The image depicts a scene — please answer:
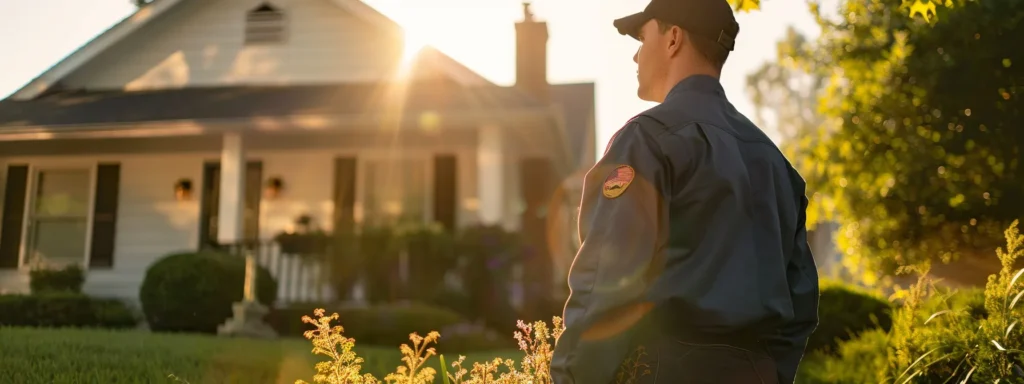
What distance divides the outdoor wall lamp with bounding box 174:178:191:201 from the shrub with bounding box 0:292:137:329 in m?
1.96

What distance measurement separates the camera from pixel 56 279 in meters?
14.5

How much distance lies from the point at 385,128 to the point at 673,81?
1191cm

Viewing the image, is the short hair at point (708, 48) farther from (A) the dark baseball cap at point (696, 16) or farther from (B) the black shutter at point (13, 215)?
(B) the black shutter at point (13, 215)

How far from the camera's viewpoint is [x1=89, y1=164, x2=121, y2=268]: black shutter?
15344 millimetres

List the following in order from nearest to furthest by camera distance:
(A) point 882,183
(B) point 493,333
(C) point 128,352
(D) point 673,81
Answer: (D) point 673,81
(C) point 128,352
(B) point 493,333
(A) point 882,183

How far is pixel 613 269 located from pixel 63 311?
1322 cm

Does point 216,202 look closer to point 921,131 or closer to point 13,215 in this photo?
point 13,215

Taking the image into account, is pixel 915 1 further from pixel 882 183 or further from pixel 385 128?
pixel 882 183

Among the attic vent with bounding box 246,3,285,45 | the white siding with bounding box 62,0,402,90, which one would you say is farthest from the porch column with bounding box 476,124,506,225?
the attic vent with bounding box 246,3,285,45

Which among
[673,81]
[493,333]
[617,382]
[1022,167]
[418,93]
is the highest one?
[418,93]

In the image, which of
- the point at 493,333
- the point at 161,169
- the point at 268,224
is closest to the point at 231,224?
the point at 268,224

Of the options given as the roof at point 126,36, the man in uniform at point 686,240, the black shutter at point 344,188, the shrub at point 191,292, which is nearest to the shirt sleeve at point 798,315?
the man in uniform at point 686,240

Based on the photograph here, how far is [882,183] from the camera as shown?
16328 millimetres

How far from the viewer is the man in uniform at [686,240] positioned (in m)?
1.90
